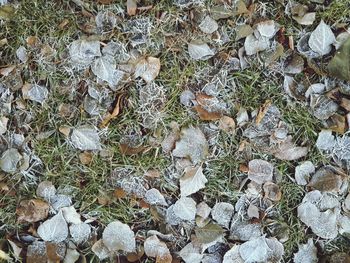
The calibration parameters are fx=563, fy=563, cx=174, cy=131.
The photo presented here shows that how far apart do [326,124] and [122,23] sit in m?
0.67

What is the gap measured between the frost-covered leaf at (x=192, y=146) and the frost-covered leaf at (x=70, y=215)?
0.34 meters

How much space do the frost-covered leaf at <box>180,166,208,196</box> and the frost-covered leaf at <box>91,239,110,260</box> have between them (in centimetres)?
27

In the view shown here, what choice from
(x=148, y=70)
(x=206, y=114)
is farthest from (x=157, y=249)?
(x=148, y=70)

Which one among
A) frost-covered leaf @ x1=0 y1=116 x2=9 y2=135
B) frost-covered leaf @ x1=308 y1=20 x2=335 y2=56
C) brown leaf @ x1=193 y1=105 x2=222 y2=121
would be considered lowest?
frost-covered leaf @ x1=0 y1=116 x2=9 y2=135

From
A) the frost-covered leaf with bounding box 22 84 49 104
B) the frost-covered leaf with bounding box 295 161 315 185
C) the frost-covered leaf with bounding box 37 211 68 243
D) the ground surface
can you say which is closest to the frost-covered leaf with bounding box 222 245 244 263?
the ground surface

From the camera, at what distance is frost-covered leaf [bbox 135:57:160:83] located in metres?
1.65

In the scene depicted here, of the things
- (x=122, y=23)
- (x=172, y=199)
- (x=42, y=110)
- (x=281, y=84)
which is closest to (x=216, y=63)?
(x=281, y=84)

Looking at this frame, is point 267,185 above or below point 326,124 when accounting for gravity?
below

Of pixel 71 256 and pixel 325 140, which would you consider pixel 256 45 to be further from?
pixel 71 256

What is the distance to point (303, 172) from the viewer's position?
1.62 metres

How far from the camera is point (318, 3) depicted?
165 centimetres

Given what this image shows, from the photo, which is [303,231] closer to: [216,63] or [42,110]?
[216,63]

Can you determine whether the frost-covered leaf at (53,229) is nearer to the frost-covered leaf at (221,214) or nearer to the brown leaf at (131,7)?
the frost-covered leaf at (221,214)

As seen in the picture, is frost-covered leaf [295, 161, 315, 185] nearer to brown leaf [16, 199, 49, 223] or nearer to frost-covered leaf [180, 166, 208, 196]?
frost-covered leaf [180, 166, 208, 196]
